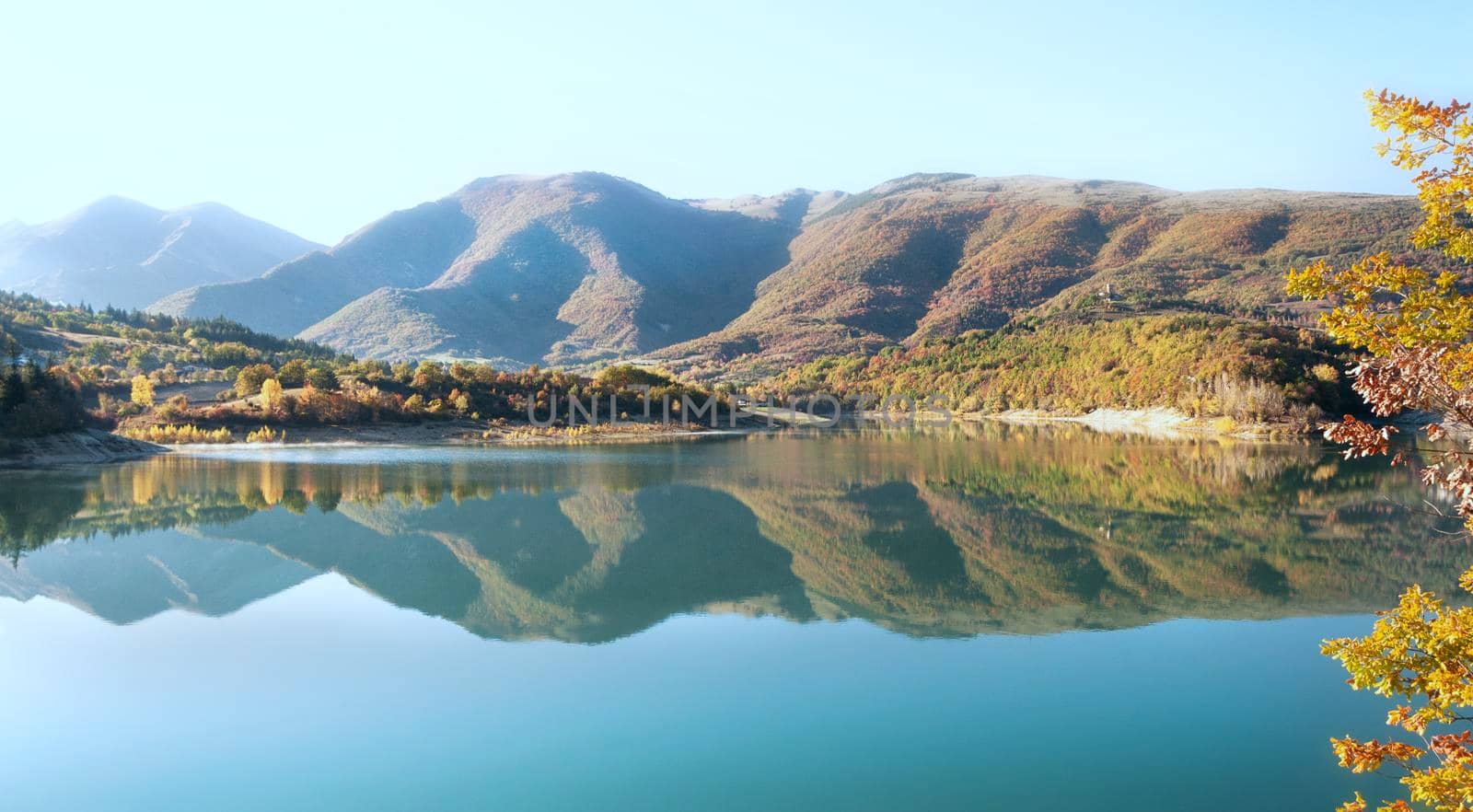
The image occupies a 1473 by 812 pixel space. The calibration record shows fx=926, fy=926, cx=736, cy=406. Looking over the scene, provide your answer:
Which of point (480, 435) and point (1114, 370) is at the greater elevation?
point (1114, 370)

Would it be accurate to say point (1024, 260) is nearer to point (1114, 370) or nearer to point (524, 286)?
point (1114, 370)

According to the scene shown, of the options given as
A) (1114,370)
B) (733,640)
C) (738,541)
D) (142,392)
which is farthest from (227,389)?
(1114,370)

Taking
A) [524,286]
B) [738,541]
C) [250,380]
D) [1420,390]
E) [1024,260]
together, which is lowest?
[738,541]

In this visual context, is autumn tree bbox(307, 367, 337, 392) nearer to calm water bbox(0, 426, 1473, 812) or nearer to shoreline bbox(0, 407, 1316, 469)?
shoreline bbox(0, 407, 1316, 469)

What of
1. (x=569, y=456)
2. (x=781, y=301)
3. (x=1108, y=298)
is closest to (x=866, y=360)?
(x=1108, y=298)

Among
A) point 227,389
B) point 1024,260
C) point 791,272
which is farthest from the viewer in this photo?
point 791,272

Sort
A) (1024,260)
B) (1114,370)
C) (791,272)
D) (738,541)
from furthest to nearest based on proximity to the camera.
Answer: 1. (791,272)
2. (1024,260)
3. (1114,370)
4. (738,541)

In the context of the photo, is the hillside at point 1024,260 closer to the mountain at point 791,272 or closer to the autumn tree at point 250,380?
the mountain at point 791,272

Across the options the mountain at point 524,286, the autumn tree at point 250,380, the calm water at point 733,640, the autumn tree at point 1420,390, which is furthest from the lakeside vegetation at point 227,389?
the mountain at point 524,286
